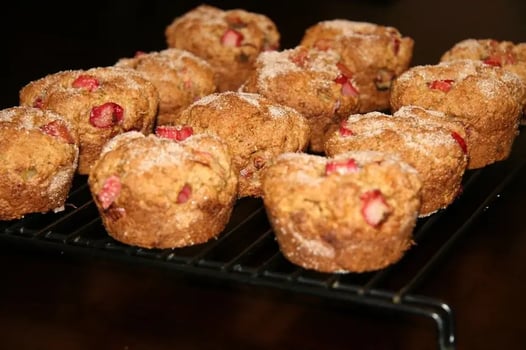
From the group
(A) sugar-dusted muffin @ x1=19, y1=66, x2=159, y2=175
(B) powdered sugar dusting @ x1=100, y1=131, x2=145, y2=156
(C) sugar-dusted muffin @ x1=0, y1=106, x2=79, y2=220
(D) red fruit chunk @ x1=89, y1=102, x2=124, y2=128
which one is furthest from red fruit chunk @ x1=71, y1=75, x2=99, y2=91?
(B) powdered sugar dusting @ x1=100, y1=131, x2=145, y2=156

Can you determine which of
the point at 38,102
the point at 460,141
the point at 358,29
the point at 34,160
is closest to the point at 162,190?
the point at 34,160

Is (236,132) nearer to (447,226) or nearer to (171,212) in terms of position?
(171,212)

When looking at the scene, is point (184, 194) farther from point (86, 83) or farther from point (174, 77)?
point (174, 77)

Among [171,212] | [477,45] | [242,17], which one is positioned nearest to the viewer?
[171,212]

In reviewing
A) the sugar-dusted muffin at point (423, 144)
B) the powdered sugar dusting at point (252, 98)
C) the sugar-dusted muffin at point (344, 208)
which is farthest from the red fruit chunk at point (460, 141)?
the powdered sugar dusting at point (252, 98)

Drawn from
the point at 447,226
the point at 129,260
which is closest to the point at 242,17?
the point at 447,226

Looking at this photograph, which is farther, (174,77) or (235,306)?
(174,77)

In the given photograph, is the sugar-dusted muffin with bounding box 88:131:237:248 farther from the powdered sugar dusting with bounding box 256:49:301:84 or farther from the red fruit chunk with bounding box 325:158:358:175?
the powdered sugar dusting with bounding box 256:49:301:84
